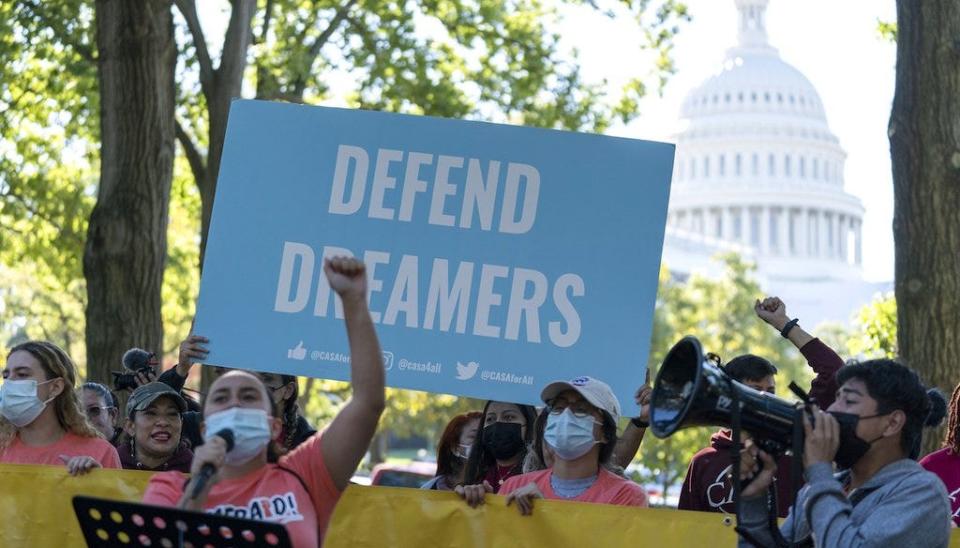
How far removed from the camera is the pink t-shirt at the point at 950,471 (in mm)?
7198

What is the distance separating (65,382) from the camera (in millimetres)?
7434

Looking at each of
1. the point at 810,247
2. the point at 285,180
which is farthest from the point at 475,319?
the point at 810,247

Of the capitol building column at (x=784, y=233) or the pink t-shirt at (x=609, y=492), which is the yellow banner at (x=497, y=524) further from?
the capitol building column at (x=784, y=233)

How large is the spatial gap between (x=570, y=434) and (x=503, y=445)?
1.10m

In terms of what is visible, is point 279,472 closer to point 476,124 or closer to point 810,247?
point 476,124

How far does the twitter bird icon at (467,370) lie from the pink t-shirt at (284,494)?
2059 millimetres

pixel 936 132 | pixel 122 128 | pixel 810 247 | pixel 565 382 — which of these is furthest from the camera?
pixel 810 247

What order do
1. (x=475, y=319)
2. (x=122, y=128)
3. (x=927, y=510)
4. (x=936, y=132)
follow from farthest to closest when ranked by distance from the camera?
(x=122, y=128)
(x=936, y=132)
(x=475, y=319)
(x=927, y=510)

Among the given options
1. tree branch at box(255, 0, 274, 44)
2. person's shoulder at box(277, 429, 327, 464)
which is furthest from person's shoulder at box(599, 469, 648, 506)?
tree branch at box(255, 0, 274, 44)

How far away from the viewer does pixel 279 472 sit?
216 inches

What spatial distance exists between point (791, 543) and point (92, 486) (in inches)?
125

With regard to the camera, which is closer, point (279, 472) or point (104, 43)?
point (279, 472)

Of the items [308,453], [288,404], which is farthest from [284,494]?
[288,404]

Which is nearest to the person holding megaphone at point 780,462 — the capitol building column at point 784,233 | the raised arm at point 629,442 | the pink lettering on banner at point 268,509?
the raised arm at point 629,442
